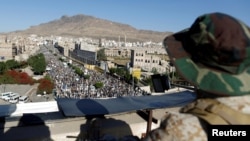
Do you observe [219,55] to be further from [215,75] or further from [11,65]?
[11,65]

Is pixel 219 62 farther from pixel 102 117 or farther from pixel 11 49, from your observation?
pixel 11 49

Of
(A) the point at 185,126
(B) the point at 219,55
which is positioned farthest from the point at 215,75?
(A) the point at 185,126

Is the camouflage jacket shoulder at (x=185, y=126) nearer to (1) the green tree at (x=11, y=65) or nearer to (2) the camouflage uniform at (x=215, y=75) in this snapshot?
(2) the camouflage uniform at (x=215, y=75)

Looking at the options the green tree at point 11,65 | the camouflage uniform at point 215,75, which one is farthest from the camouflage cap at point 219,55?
the green tree at point 11,65

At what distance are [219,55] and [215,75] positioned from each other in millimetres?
52

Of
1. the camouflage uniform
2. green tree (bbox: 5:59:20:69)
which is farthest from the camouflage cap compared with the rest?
green tree (bbox: 5:59:20:69)

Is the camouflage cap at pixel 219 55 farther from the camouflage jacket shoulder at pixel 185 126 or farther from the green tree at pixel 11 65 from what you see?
the green tree at pixel 11 65

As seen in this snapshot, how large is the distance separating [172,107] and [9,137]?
7.05ft

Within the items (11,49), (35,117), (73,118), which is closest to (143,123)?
(73,118)

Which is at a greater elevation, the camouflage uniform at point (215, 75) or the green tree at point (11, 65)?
the camouflage uniform at point (215, 75)

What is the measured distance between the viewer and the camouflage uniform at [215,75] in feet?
2.69

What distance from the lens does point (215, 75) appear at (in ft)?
2.83

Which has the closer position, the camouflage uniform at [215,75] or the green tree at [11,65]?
the camouflage uniform at [215,75]

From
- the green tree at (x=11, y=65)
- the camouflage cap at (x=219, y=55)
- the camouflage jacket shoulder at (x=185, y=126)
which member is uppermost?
the camouflage cap at (x=219, y=55)
